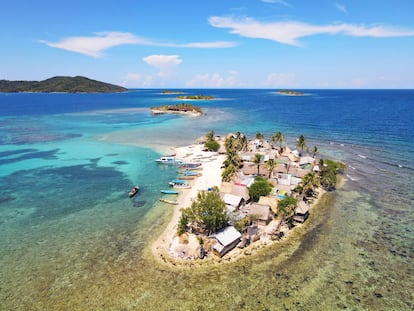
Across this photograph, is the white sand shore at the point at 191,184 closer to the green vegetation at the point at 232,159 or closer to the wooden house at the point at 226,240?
the green vegetation at the point at 232,159

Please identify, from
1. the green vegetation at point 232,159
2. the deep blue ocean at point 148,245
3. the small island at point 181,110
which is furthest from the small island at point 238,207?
the small island at point 181,110

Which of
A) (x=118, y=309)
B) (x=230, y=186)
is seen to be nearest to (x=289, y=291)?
(x=118, y=309)

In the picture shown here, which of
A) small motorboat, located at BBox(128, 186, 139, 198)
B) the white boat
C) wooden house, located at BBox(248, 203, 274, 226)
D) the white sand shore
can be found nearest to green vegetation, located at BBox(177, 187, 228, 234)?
the white sand shore

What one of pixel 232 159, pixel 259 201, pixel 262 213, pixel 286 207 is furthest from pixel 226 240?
pixel 232 159

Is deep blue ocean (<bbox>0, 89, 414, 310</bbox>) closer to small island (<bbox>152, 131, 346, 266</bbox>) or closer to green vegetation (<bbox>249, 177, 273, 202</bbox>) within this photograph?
small island (<bbox>152, 131, 346, 266</bbox>)

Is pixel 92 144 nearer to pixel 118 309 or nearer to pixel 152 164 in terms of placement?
pixel 152 164

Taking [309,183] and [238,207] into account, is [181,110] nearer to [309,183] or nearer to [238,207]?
[309,183]
